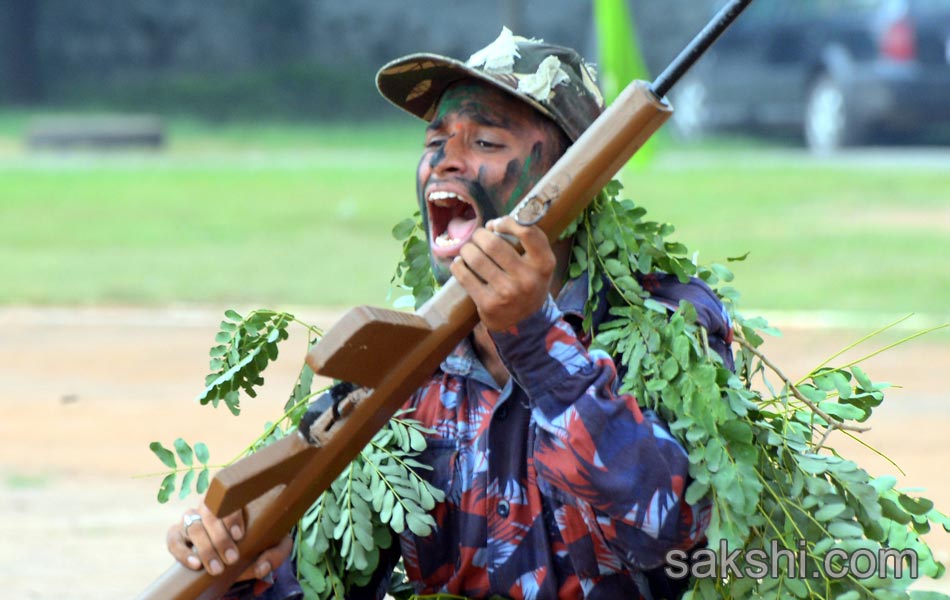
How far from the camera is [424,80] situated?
124 inches

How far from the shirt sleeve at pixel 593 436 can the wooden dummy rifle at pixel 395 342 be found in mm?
117

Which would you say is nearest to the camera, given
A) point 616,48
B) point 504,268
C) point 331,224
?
point 504,268

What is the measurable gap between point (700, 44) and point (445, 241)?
0.68 metres

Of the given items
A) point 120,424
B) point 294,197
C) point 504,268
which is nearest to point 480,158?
point 504,268

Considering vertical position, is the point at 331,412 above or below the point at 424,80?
below

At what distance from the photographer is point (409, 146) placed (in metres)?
20.5

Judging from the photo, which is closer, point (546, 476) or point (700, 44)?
point (700, 44)

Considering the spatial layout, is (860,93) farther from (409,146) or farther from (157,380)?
(157,380)

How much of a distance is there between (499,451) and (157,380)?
5.54 m

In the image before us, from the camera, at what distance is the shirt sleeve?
2.57 metres

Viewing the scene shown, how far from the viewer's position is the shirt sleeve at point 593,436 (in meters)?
2.57

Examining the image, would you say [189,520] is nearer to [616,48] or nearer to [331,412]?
[331,412]

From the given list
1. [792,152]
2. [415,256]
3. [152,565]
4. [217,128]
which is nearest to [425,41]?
[217,128]

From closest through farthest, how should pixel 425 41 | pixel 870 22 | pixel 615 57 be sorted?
pixel 615 57, pixel 870 22, pixel 425 41
